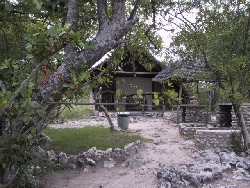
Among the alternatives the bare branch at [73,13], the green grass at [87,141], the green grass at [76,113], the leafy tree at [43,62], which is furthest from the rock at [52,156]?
the green grass at [76,113]

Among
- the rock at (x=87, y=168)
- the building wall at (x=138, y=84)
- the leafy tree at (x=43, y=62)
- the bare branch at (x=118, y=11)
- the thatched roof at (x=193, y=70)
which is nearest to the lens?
the leafy tree at (x=43, y=62)

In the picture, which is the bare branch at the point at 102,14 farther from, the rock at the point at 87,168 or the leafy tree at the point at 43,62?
the rock at the point at 87,168

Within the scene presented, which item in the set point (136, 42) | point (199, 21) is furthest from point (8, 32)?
point (199, 21)

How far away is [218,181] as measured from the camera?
4.94 m

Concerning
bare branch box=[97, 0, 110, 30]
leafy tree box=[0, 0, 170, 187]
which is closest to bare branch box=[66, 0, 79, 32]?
leafy tree box=[0, 0, 170, 187]

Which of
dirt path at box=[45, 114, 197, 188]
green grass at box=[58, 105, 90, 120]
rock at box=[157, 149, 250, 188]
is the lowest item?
dirt path at box=[45, 114, 197, 188]

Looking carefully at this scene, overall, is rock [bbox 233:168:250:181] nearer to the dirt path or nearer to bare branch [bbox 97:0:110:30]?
the dirt path

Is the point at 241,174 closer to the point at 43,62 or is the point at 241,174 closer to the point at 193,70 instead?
the point at 193,70

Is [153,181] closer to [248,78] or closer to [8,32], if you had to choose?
[248,78]

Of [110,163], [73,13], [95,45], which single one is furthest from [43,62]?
[110,163]

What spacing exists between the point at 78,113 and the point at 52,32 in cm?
1463

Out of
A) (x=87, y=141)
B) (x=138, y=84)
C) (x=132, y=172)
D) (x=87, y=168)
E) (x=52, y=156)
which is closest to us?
(x=132, y=172)

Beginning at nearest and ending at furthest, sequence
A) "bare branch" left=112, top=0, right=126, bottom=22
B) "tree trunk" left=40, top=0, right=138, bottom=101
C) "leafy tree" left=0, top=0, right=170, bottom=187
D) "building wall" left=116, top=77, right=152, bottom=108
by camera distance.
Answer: "leafy tree" left=0, top=0, right=170, bottom=187
"tree trunk" left=40, top=0, right=138, bottom=101
"bare branch" left=112, top=0, right=126, bottom=22
"building wall" left=116, top=77, right=152, bottom=108

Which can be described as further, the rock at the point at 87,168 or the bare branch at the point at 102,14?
the rock at the point at 87,168
